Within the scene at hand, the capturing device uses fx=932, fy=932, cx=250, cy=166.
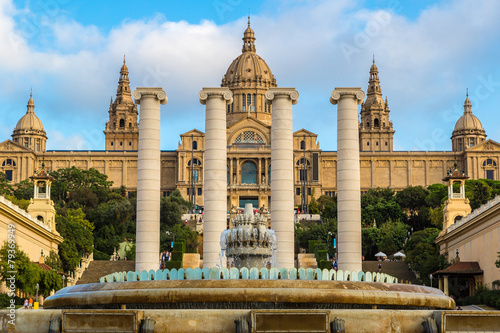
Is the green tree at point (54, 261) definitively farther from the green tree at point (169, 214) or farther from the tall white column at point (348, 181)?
the green tree at point (169, 214)

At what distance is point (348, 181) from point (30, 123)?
119 meters

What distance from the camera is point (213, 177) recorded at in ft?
161

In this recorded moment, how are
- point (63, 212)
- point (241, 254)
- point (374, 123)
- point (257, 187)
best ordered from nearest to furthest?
point (241, 254), point (63, 212), point (257, 187), point (374, 123)

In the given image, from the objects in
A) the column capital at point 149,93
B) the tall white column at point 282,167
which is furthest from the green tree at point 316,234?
the column capital at point 149,93

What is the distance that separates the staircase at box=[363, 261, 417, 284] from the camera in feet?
238

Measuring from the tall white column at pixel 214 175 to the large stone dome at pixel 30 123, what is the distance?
114915mm

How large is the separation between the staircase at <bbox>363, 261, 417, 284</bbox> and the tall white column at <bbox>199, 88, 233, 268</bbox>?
2688 centimetres

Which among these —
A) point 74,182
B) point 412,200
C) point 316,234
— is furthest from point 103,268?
point 74,182

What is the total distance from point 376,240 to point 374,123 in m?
77.6

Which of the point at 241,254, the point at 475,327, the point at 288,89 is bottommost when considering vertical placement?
the point at 475,327

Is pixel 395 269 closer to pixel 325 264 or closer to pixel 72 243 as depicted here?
pixel 325 264

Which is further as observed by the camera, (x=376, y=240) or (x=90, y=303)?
(x=376, y=240)

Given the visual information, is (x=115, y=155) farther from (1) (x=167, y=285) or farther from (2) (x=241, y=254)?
(1) (x=167, y=285)

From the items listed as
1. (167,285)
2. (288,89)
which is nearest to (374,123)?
(288,89)
